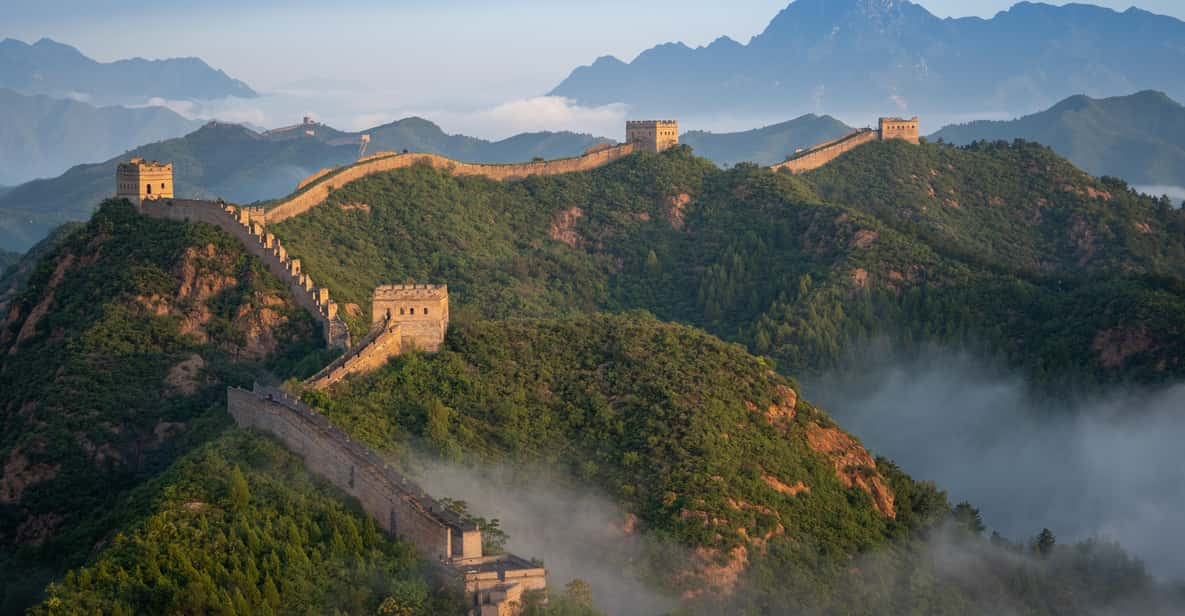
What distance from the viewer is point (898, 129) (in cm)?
14138

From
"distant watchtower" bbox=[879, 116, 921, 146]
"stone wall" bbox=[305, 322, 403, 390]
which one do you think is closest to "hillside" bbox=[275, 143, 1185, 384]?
"distant watchtower" bbox=[879, 116, 921, 146]

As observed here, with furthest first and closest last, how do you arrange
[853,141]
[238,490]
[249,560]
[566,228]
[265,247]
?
[853,141] < [566,228] < [265,247] < [238,490] < [249,560]

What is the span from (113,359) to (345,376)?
1327cm

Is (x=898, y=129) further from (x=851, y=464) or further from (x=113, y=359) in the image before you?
(x=113, y=359)

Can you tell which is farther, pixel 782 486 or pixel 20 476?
pixel 782 486

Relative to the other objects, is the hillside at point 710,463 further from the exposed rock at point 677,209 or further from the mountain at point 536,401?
the exposed rock at point 677,209

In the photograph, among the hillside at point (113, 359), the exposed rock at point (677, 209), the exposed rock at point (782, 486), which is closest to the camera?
the hillside at point (113, 359)

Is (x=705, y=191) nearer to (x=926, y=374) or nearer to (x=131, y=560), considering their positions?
(x=926, y=374)

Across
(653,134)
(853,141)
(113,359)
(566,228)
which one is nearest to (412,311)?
(113,359)

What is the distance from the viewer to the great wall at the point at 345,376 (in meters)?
48.1

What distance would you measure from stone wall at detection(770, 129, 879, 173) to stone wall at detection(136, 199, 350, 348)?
59.6 metres

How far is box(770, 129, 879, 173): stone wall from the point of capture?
135 metres

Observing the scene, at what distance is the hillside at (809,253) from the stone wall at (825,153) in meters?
1.55

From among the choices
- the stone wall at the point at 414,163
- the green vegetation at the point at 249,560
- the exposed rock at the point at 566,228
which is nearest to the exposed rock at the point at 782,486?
the green vegetation at the point at 249,560
